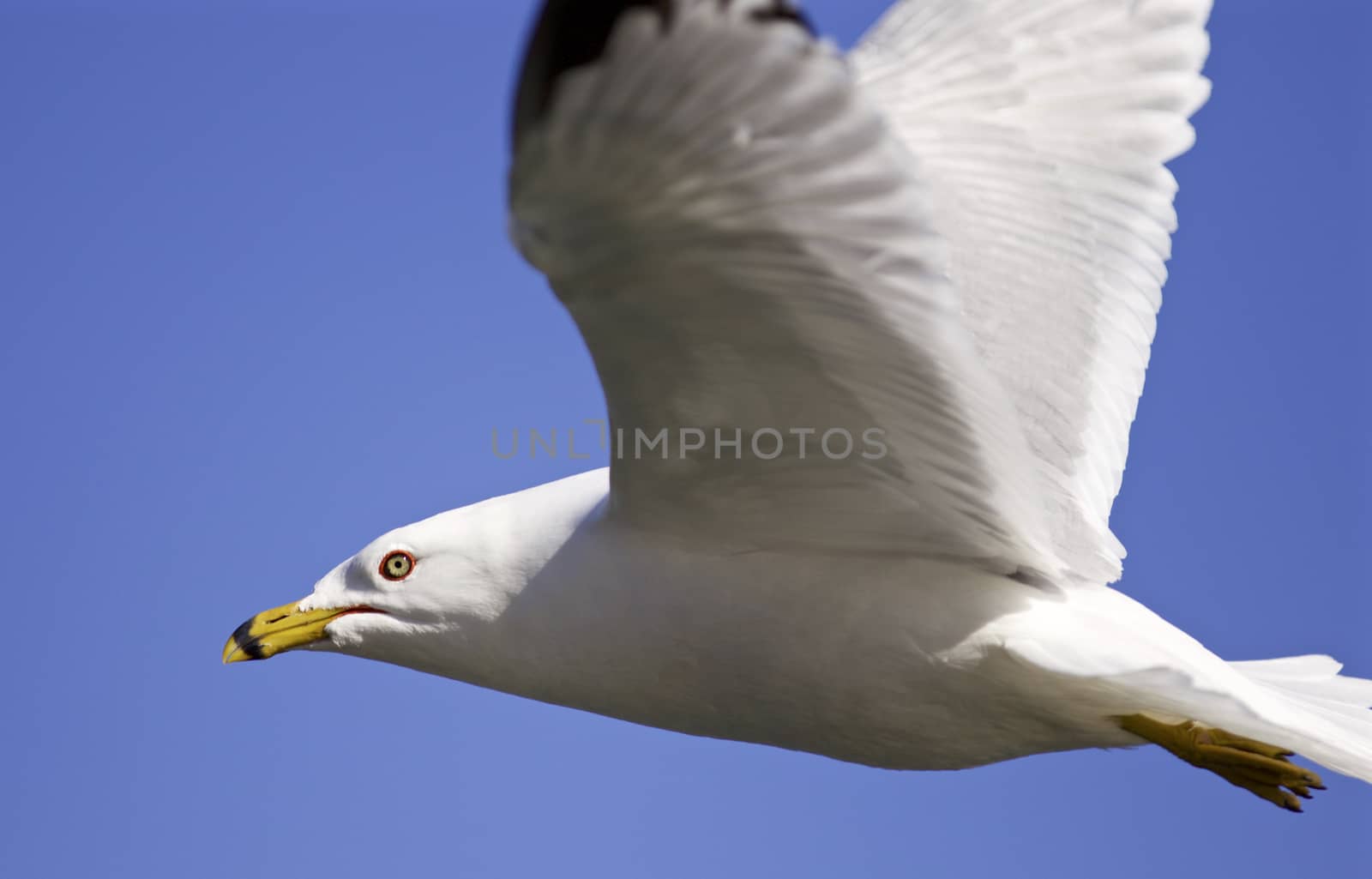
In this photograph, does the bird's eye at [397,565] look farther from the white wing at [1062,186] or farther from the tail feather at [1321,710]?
the tail feather at [1321,710]

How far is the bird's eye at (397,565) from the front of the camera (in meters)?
4.18

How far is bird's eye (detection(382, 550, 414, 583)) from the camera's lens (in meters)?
4.18

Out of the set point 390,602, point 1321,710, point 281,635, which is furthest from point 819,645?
point 281,635

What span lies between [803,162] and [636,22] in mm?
335

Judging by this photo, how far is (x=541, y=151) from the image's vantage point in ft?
8.06

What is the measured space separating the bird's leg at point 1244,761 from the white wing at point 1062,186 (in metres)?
0.49

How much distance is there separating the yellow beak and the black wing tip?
7.29 ft

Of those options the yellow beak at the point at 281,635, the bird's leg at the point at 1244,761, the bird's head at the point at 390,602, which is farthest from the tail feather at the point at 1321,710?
the yellow beak at the point at 281,635

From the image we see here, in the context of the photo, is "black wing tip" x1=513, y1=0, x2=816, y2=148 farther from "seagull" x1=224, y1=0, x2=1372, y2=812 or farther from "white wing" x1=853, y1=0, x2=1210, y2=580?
"white wing" x1=853, y1=0, x2=1210, y2=580

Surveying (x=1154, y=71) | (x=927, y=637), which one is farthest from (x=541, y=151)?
(x=1154, y=71)

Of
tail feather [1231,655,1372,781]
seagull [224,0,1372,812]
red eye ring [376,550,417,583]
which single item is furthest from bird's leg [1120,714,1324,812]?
red eye ring [376,550,417,583]

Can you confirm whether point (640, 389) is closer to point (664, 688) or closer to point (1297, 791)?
point (664, 688)

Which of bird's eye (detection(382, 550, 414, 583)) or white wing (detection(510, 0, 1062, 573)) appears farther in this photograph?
bird's eye (detection(382, 550, 414, 583))

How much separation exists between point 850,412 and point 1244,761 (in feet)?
4.46
